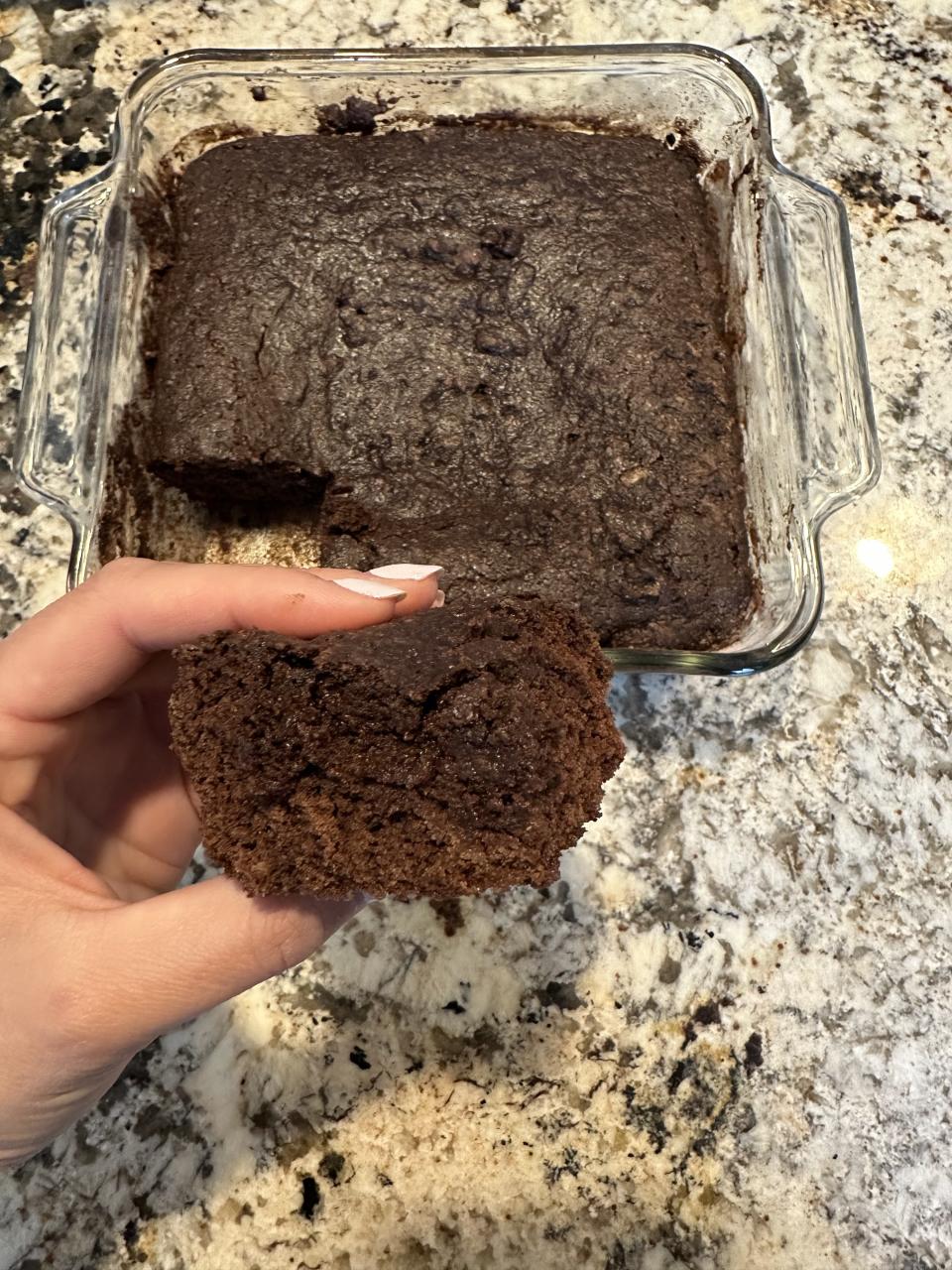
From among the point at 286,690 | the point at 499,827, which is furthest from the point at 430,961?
the point at 286,690

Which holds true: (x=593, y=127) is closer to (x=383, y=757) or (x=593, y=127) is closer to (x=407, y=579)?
(x=407, y=579)

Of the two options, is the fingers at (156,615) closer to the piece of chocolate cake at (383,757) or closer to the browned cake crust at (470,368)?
the piece of chocolate cake at (383,757)

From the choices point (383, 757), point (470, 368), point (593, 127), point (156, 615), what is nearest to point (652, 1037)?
point (383, 757)

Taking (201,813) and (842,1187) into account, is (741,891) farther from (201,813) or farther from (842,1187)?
(201,813)

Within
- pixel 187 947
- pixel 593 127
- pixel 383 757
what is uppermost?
pixel 593 127

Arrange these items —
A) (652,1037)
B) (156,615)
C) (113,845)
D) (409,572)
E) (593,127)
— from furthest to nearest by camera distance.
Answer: (593,127), (652,1037), (113,845), (409,572), (156,615)

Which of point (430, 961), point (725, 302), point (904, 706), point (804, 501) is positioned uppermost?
point (725, 302)
